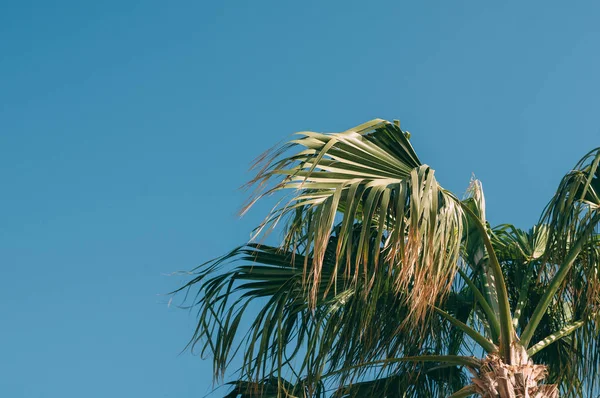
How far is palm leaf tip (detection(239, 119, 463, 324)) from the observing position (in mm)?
4578

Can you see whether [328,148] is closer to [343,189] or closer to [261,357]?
[343,189]

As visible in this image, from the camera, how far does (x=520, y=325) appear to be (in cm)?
652

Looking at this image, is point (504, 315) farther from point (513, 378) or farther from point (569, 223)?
point (569, 223)

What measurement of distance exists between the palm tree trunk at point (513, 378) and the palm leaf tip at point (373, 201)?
570mm

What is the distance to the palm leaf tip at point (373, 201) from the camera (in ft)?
15.0

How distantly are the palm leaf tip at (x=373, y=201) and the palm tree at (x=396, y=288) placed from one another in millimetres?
11

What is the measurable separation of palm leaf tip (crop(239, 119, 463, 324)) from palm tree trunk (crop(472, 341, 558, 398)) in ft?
1.87

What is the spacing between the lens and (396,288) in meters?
5.81

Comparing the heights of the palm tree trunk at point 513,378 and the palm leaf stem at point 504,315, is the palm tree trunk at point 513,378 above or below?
below

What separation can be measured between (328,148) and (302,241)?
Result: 121 centimetres

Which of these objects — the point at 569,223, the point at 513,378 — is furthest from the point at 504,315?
the point at 569,223

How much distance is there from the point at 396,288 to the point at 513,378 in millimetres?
1090

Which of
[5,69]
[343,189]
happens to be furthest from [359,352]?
[5,69]

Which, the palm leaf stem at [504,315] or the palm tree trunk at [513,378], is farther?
the palm leaf stem at [504,315]
